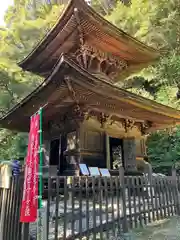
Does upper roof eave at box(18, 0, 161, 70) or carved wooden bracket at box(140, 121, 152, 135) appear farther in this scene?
carved wooden bracket at box(140, 121, 152, 135)

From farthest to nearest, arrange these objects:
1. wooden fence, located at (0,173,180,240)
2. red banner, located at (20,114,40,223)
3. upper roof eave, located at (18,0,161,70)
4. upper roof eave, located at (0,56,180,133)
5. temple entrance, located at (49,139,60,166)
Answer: temple entrance, located at (49,139,60,166) → upper roof eave, located at (18,0,161,70) → upper roof eave, located at (0,56,180,133) → wooden fence, located at (0,173,180,240) → red banner, located at (20,114,40,223)

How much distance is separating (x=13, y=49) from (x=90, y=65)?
1229cm

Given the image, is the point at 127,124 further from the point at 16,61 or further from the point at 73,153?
the point at 16,61

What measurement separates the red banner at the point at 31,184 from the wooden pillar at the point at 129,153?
5.94 metres

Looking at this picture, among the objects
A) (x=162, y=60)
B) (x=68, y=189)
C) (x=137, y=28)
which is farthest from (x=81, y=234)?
(x=137, y=28)

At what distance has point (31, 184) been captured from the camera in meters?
2.80

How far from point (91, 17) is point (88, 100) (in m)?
2.90

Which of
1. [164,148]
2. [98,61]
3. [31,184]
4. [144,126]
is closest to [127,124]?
[144,126]

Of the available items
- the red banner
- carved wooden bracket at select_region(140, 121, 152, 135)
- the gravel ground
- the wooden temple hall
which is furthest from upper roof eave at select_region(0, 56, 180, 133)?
the gravel ground

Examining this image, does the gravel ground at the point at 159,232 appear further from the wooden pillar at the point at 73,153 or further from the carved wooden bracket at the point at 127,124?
the carved wooden bracket at the point at 127,124

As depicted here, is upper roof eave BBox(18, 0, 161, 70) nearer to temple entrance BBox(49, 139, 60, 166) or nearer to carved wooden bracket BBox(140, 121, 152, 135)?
carved wooden bracket BBox(140, 121, 152, 135)

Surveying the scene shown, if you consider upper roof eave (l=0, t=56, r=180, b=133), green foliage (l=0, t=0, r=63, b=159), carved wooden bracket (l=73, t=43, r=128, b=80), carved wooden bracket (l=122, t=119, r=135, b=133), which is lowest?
carved wooden bracket (l=122, t=119, r=135, b=133)

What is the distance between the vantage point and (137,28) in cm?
1647

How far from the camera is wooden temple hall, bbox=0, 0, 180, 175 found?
5.99 m
